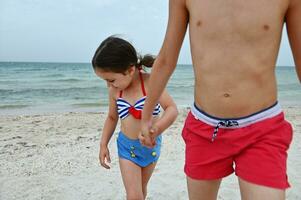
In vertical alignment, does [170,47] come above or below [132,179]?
above

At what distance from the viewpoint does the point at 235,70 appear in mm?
1904

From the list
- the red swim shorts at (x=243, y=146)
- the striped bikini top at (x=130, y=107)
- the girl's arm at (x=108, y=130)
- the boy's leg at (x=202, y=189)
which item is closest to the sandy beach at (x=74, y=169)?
the girl's arm at (x=108, y=130)

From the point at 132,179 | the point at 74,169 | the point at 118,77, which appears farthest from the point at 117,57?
the point at 74,169

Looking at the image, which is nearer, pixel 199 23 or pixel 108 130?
pixel 199 23

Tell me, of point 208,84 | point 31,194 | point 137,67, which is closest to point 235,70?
point 208,84

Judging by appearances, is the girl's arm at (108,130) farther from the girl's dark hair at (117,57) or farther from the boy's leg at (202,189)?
the boy's leg at (202,189)

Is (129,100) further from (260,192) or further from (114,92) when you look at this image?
(260,192)

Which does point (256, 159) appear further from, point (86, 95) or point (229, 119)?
point (86, 95)

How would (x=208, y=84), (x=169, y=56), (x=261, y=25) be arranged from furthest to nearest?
(x=169, y=56) < (x=208, y=84) < (x=261, y=25)

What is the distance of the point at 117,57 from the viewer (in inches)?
111

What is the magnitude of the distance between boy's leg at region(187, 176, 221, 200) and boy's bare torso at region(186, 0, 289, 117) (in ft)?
1.31

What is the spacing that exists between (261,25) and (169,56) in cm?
52

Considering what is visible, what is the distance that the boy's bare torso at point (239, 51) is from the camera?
1.87m

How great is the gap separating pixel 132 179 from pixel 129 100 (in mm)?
581
